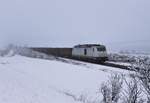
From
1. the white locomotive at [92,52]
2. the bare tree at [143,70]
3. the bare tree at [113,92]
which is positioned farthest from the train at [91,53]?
the bare tree at [143,70]

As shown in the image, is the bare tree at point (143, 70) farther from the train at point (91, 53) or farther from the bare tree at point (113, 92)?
the train at point (91, 53)

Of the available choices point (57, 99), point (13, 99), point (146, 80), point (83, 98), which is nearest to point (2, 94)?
point (13, 99)

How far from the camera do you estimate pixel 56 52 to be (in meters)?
71.0

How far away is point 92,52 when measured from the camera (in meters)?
48.2

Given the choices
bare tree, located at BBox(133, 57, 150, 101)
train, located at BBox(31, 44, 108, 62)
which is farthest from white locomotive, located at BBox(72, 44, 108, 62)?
bare tree, located at BBox(133, 57, 150, 101)

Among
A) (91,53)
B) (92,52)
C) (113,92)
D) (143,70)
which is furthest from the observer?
(91,53)

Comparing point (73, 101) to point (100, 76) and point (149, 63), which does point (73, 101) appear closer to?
point (149, 63)

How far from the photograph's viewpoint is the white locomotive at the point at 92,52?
4644cm

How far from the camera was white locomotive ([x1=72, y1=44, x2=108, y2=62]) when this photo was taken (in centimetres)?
4644

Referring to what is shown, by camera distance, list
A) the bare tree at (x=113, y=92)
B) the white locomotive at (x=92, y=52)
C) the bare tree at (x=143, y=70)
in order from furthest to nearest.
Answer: the white locomotive at (x=92, y=52), the bare tree at (x=113, y=92), the bare tree at (x=143, y=70)

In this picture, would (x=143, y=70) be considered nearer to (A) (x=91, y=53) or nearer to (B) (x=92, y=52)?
(B) (x=92, y=52)

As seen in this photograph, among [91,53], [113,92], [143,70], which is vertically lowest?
[113,92]

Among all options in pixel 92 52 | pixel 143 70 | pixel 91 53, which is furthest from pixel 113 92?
pixel 91 53

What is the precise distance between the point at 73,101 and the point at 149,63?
5.62 meters
